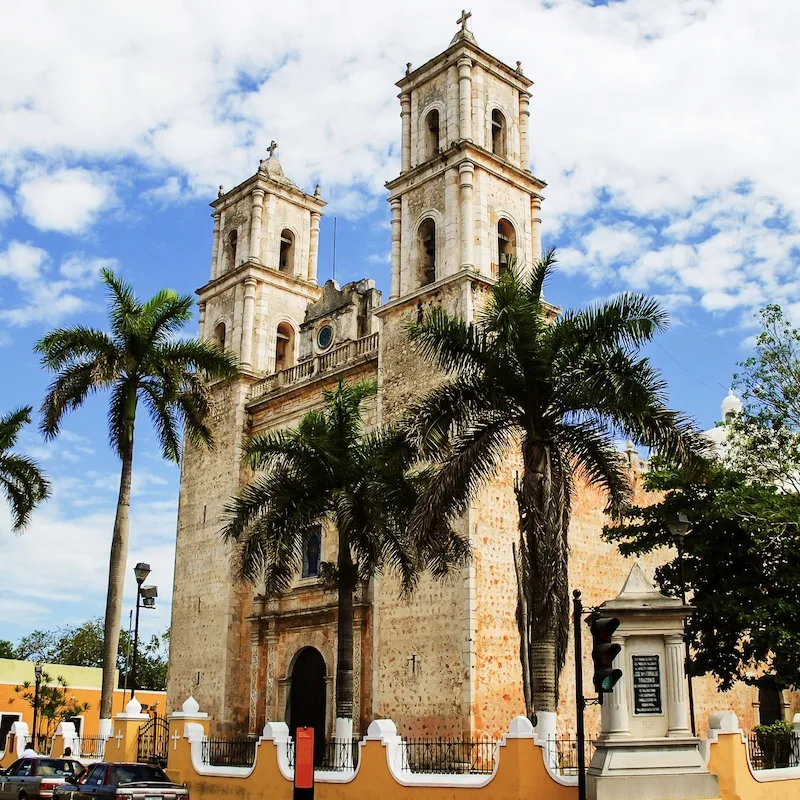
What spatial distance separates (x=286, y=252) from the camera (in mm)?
33000

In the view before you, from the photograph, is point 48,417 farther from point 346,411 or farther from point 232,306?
point 232,306

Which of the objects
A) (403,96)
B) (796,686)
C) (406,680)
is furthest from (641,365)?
→ (403,96)

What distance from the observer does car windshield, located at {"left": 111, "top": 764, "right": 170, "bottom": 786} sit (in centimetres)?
1446

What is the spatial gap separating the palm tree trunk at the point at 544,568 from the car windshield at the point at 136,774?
556cm

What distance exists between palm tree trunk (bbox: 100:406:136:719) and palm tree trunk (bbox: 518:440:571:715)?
9981 millimetres

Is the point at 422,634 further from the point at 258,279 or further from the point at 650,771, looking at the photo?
the point at 258,279

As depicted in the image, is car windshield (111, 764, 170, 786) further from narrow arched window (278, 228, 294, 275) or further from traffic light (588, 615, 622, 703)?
narrow arched window (278, 228, 294, 275)

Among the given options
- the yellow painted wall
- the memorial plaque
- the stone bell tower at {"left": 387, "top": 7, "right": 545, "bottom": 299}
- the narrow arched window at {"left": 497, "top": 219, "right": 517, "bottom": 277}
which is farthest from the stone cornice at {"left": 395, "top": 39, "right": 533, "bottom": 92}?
the yellow painted wall

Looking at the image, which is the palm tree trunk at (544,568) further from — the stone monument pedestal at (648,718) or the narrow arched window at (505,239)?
the narrow arched window at (505,239)

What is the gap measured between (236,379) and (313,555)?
4956mm

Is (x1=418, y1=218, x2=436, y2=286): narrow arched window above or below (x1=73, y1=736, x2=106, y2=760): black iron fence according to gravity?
above

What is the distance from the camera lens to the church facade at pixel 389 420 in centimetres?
2116

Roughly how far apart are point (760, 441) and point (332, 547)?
35.8 feet

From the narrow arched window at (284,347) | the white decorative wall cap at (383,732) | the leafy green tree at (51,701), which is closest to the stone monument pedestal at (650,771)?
the white decorative wall cap at (383,732)
